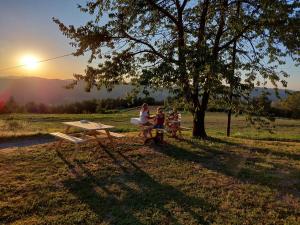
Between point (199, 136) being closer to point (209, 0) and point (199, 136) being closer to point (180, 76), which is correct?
point (180, 76)

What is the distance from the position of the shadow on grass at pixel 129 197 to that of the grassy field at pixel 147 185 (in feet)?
0.06

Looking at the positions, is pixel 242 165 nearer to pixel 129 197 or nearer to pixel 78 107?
pixel 129 197

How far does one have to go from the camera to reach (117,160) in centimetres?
1034

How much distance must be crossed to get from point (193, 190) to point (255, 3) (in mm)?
7878

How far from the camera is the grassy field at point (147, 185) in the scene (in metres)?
6.53

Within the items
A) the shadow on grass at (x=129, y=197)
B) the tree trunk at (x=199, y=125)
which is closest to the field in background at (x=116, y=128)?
the tree trunk at (x=199, y=125)

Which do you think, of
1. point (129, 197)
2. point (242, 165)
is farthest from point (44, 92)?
point (129, 197)

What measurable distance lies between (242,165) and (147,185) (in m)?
3.36

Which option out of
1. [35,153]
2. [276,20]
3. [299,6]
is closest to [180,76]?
[276,20]

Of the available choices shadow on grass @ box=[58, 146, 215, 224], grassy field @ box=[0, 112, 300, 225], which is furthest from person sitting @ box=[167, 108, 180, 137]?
shadow on grass @ box=[58, 146, 215, 224]

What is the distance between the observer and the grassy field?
6527 millimetres

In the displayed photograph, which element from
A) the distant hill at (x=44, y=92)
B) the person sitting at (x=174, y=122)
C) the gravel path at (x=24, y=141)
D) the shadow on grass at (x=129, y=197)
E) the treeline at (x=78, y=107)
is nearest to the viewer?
the shadow on grass at (x=129, y=197)

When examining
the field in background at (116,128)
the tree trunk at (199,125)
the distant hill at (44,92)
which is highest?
the distant hill at (44,92)

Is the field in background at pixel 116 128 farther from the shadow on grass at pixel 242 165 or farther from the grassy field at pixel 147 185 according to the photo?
the grassy field at pixel 147 185
